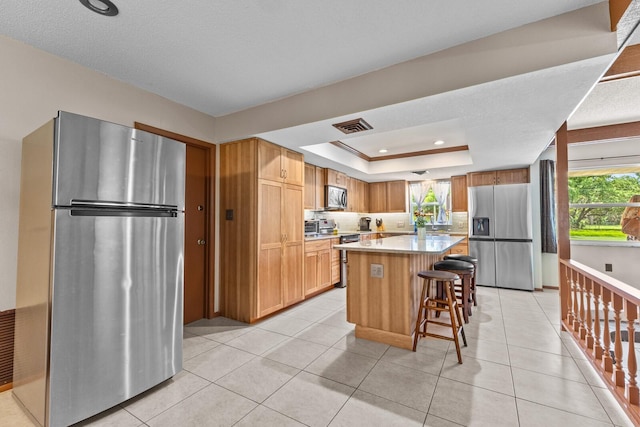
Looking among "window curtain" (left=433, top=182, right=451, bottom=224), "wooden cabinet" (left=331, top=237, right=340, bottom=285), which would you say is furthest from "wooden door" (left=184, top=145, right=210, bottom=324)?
"window curtain" (left=433, top=182, right=451, bottom=224)

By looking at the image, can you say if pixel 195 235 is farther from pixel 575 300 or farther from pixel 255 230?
pixel 575 300

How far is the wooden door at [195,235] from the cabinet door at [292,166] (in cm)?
103

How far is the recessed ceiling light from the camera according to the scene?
65.8 inches

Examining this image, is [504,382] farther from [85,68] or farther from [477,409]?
[85,68]

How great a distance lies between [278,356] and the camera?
251 cm

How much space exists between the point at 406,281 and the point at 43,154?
2.95 metres

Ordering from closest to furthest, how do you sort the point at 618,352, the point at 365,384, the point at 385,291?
the point at 618,352, the point at 365,384, the point at 385,291

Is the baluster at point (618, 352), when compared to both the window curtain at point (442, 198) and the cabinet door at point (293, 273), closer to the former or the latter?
the cabinet door at point (293, 273)

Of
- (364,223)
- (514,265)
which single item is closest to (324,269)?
(364,223)

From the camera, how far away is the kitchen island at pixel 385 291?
8.83ft

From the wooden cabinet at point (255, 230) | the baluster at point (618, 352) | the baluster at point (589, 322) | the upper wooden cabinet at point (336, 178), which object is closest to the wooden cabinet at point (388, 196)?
the upper wooden cabinet at point (336, 178)

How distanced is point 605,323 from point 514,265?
323 cm

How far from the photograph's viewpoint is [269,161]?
352 centimetres

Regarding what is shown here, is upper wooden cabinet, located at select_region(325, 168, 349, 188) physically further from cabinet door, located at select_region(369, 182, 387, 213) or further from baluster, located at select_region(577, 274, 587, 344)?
baluster, located at select_region(577, 274, 587, 344)
